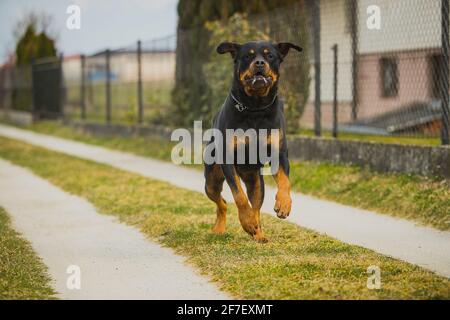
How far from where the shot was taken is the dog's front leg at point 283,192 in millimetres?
7223

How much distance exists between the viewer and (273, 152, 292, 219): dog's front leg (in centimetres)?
722

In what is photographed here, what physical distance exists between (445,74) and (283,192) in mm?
4406

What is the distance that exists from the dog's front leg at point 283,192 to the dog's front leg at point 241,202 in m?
0.28

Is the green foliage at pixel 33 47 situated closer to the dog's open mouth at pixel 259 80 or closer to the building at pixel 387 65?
the building at pixel 387 65

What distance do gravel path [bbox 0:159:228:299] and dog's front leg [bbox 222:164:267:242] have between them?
64 cm

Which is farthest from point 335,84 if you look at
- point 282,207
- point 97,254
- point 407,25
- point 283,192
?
point 97,254

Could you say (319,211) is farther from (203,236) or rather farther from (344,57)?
(344,57)

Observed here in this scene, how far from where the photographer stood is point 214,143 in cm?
787

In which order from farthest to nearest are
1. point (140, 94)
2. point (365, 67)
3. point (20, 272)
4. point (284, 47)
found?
1. point (140, 94)
2. point (365, 67)
3. point (284, 47)
4. point (20, 272)

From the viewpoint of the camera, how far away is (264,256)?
277 inches

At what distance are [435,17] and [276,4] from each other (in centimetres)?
619

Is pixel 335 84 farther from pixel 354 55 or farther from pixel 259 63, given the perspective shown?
pixel 259 63

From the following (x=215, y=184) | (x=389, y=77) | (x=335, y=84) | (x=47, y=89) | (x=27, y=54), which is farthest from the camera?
(x=27, y=54)
